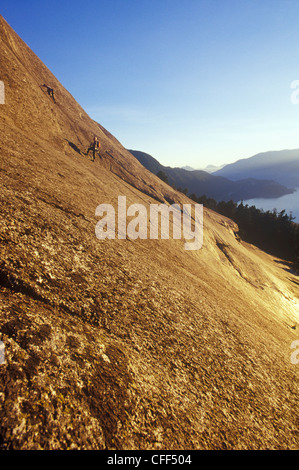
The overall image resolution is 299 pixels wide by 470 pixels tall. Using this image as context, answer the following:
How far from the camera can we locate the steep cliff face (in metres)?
4.86

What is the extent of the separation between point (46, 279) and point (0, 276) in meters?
1.50

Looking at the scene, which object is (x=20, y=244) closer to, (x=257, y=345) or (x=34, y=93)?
(x=257, y=345)

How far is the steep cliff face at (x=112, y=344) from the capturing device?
486 centimetres

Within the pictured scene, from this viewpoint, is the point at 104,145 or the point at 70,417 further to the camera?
the point at 104,145

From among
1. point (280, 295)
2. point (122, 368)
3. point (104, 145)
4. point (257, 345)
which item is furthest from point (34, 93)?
point (280, 295)

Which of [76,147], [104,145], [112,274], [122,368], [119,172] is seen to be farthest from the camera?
[104,145]

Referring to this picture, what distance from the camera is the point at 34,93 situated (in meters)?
25.2

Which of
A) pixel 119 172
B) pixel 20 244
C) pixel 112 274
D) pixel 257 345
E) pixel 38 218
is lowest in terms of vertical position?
pixel 257 345

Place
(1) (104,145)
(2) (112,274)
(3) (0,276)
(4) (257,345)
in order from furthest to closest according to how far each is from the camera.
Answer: (1) (104,145) → (4) (257,345) → (2) (112,274) → (3) (0,276)

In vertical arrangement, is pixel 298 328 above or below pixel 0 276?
below

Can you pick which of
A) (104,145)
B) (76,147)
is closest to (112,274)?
(76,147)

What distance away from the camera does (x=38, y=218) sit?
10.6m

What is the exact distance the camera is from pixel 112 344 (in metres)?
7.13

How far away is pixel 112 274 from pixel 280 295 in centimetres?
2877
